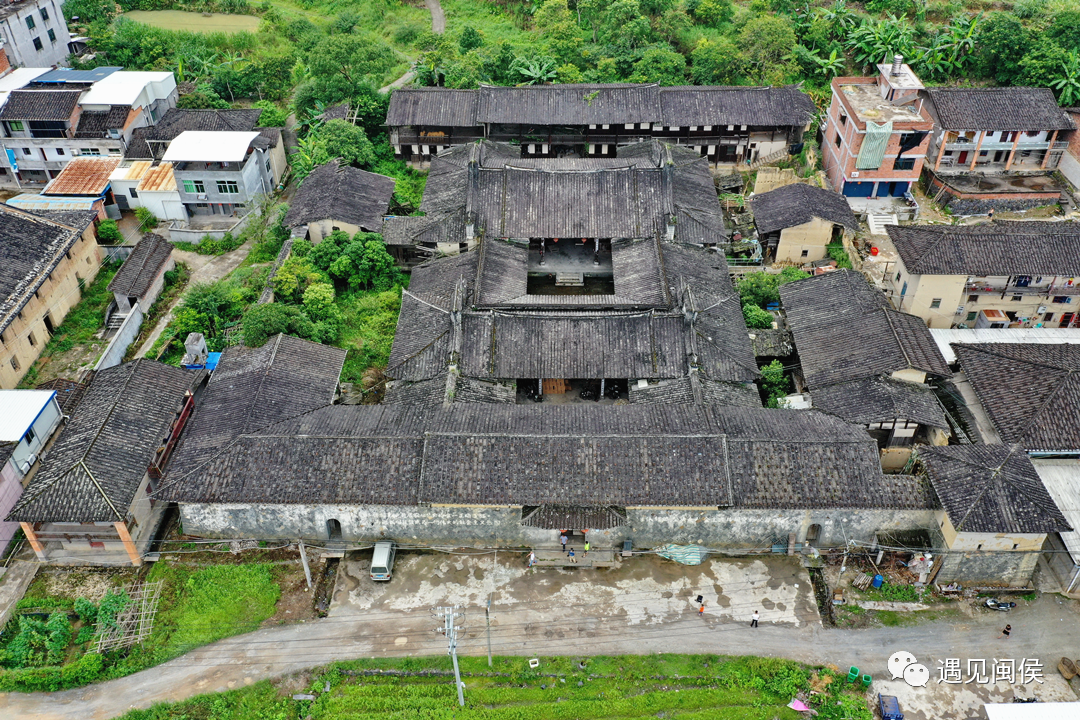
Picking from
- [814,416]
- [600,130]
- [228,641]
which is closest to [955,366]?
[814,416]

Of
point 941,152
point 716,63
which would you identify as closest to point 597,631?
point 941,152

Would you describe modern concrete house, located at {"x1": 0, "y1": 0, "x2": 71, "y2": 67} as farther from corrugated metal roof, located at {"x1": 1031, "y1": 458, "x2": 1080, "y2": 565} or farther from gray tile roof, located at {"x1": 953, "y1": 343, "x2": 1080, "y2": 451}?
corrugated metal roof, located at {"x1": 1031, "y1": 458, "x2": 1080, "y2": 565}

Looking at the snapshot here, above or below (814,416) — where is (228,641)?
below

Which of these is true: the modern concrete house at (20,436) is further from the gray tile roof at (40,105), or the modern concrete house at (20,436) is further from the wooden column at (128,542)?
the gray tile roof at (40,105)

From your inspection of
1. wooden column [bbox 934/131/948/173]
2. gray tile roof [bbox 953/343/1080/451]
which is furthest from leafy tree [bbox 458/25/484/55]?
gray tile roof [bbox 953/343/1080/451]

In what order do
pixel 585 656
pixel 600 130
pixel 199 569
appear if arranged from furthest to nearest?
pixel 600 130 < pixel 199 569 < pixel 585 656

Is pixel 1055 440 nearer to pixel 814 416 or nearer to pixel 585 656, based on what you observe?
pixel 814 416
